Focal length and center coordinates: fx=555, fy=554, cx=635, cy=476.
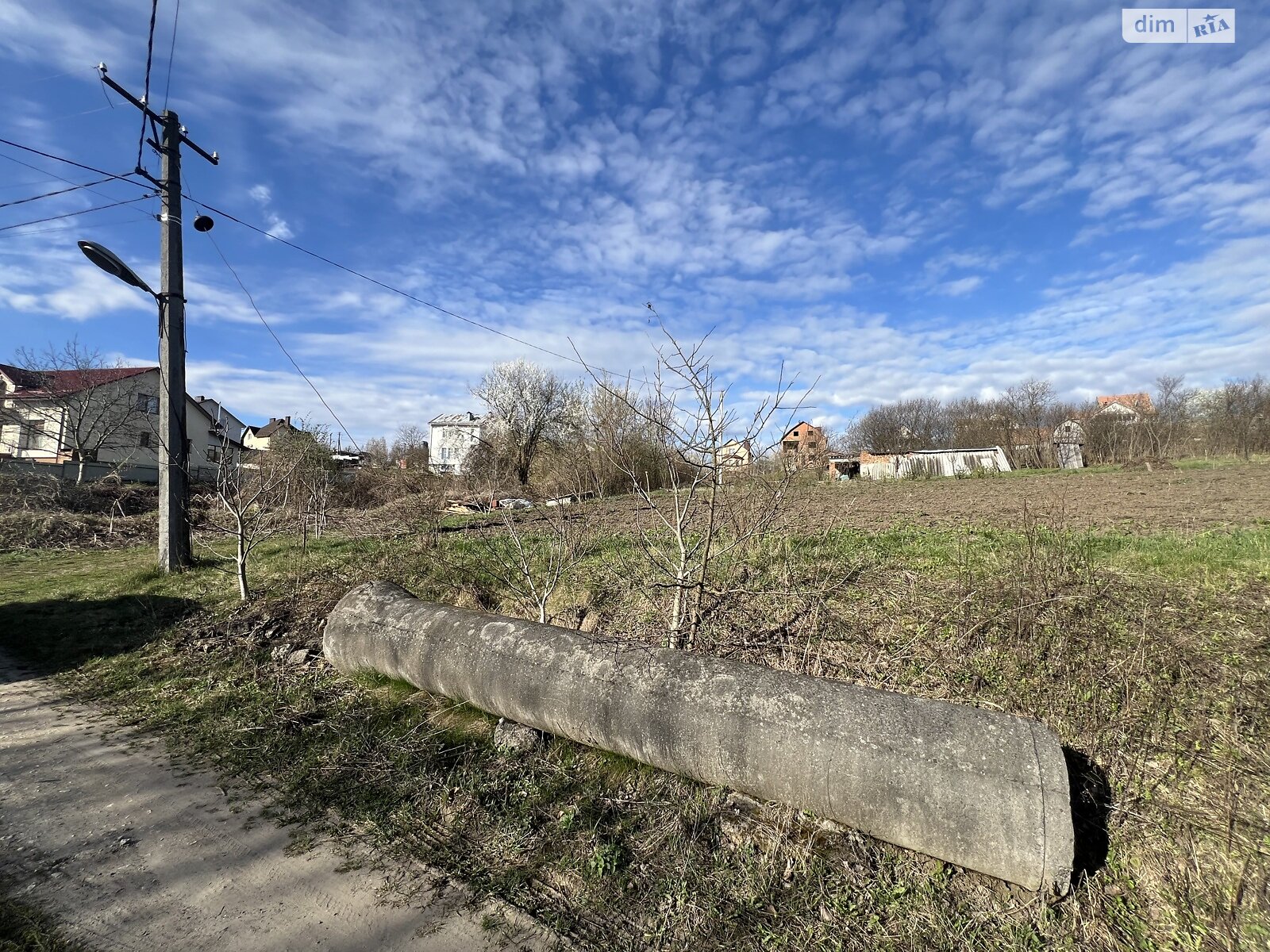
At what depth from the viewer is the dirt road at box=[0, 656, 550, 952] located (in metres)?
2.13

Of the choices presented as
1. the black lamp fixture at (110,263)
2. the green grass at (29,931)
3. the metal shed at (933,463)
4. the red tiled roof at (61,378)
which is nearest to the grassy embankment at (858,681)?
→ the green grass at (29,931)

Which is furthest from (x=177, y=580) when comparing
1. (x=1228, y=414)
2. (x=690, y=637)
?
(x=1228, y=414)

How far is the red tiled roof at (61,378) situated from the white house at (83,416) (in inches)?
1.3

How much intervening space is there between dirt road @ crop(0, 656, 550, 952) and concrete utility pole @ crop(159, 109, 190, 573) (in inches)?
230

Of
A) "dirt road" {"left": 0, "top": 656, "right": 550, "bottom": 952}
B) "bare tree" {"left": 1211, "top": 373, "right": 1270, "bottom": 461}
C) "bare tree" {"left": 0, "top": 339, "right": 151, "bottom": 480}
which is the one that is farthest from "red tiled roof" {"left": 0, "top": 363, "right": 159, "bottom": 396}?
"bare tree" {"left": 1211, "top": 373, "right": 1270, "bottom": 461}

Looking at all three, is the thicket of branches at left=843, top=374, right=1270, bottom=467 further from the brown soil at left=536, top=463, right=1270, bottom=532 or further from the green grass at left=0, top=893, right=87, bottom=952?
the green grass at left=0, top=893, right=87, bottom=952

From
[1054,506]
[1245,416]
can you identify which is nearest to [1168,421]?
[1245,416]

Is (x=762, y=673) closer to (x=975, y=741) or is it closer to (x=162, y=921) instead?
(x=975, y=741)

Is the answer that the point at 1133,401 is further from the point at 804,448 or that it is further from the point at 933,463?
the point at 804,448

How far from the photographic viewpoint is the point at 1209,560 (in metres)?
4.84

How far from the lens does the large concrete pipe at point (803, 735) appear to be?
2121 mm

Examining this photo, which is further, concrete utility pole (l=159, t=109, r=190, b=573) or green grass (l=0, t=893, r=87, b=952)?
concrete utility pole (l=159, t=109, r=190, b=573)

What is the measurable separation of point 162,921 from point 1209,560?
745 cm

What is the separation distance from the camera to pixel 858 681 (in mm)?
3445
